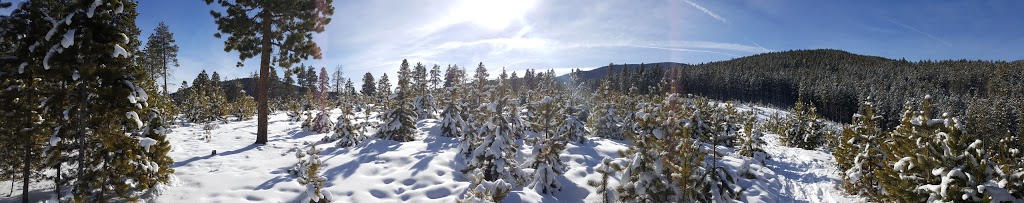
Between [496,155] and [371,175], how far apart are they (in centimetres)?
398

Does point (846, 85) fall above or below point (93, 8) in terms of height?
above

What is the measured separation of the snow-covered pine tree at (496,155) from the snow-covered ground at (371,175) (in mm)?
592

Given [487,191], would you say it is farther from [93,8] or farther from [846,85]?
[846,85]

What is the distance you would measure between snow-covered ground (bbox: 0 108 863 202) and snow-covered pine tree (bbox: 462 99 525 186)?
592 mm

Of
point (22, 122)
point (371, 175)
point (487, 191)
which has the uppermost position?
point (22, 122)

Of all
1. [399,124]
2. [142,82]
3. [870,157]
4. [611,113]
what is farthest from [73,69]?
[611,113]

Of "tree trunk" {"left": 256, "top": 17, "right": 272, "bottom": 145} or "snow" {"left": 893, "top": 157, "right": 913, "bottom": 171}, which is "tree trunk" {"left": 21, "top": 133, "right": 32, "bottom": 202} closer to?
"tree trunk" {"left": 256, "top": 17, "right": 272, "bottom": 145}

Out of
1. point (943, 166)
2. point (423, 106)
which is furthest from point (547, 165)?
point (423, 106)

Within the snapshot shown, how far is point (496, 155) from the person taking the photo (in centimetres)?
1398

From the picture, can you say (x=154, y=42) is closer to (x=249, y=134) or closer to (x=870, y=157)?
(x=249, y=134)

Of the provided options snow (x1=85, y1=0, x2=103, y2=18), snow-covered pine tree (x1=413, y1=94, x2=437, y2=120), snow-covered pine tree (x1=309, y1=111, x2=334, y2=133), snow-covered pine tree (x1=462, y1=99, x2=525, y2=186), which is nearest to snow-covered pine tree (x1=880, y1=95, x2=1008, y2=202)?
snow-covered pine tree (x1=462, y1=99, x2=525, y2=186)

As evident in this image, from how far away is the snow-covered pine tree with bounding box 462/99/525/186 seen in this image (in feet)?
46.2

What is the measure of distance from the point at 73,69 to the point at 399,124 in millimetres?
13610

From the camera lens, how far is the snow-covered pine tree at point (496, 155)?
14.1m
